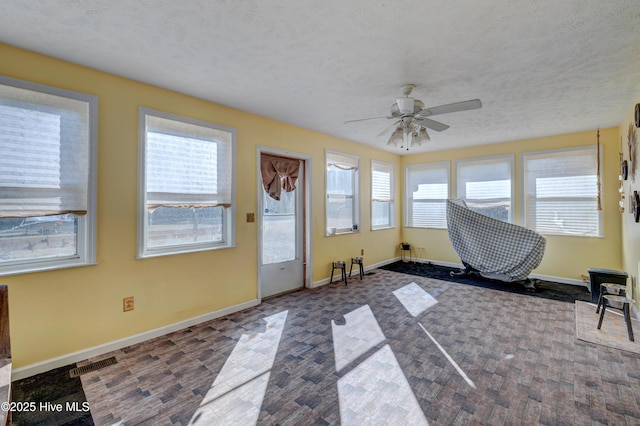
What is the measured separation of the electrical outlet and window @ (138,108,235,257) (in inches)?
16.5

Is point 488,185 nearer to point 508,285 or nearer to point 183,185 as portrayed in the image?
point 508,285

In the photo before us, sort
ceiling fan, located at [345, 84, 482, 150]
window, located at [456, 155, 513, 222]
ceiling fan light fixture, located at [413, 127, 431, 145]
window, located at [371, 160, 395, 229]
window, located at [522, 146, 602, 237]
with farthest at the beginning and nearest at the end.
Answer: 1. window, located at [371, 160, 395, 229]
2. window, located at [456, 155, 513, 222]
3. window, located at [522, 146, 602, 237]
4. ceiling fan light fixture, located at [413, 127, 431, 145]
5. ceiling fan, located at [345, 84, 482, 150]

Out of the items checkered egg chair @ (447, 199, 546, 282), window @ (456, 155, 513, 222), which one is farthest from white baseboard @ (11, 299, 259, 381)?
window @ (456, 155, 513, 222)

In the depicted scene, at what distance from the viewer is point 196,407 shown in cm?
190

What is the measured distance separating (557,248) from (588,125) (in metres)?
2.00

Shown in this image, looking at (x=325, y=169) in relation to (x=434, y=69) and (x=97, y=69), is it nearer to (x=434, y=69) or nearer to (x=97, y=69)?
(x=434, y=69)

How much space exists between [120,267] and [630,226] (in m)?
5.81

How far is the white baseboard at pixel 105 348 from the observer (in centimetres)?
224

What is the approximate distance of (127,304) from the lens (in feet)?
9.00

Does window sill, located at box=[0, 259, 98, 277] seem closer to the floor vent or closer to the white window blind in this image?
the white window blind

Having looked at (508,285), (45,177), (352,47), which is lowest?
(508,285)

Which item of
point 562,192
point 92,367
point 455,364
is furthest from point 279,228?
point 562,192

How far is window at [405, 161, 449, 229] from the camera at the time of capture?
6.16m

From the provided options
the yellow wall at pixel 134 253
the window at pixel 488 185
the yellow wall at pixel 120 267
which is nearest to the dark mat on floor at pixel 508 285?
the yellow wall at pixel 134 253
